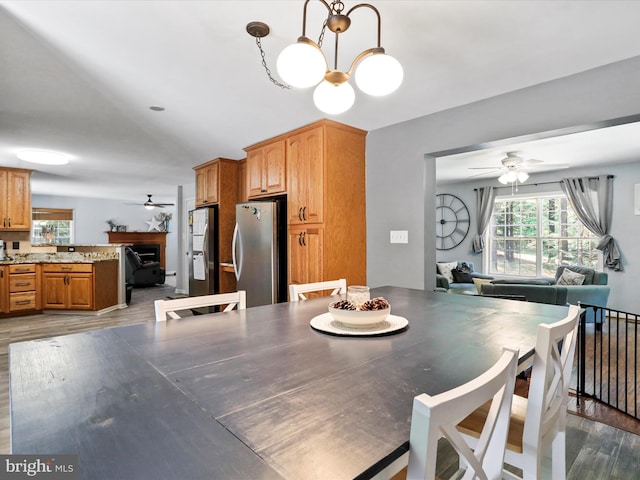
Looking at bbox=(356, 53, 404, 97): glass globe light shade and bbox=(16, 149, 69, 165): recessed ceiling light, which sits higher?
bbox=(16, 149, 69, 165): recessed ceiling light

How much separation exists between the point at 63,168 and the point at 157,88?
418cm

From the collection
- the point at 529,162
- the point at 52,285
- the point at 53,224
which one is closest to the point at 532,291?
the point at 529,162

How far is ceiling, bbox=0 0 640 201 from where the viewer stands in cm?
172

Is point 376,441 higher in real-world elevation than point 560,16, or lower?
lower

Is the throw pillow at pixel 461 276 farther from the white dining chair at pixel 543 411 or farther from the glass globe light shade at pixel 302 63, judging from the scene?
the glass globe light shade at pixel 302 63

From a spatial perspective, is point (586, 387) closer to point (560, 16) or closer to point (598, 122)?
point (598, 122)

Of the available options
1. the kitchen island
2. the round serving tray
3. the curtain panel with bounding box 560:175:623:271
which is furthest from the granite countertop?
the curtain panel with bounding box 560:175:623:271

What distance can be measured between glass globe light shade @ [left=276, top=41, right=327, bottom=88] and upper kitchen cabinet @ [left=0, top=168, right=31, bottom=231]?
6.43 meters

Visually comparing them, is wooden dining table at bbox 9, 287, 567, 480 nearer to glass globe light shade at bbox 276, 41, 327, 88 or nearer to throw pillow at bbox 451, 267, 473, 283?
glass globe light shade at bbox 276, 41, 327, 88

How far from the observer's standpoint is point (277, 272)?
363cm

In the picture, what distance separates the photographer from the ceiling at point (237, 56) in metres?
1.72

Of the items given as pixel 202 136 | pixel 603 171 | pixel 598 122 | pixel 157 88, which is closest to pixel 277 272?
pixel 202 136

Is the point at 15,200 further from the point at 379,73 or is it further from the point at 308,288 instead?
the point at 379,73

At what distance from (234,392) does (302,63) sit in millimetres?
1121
